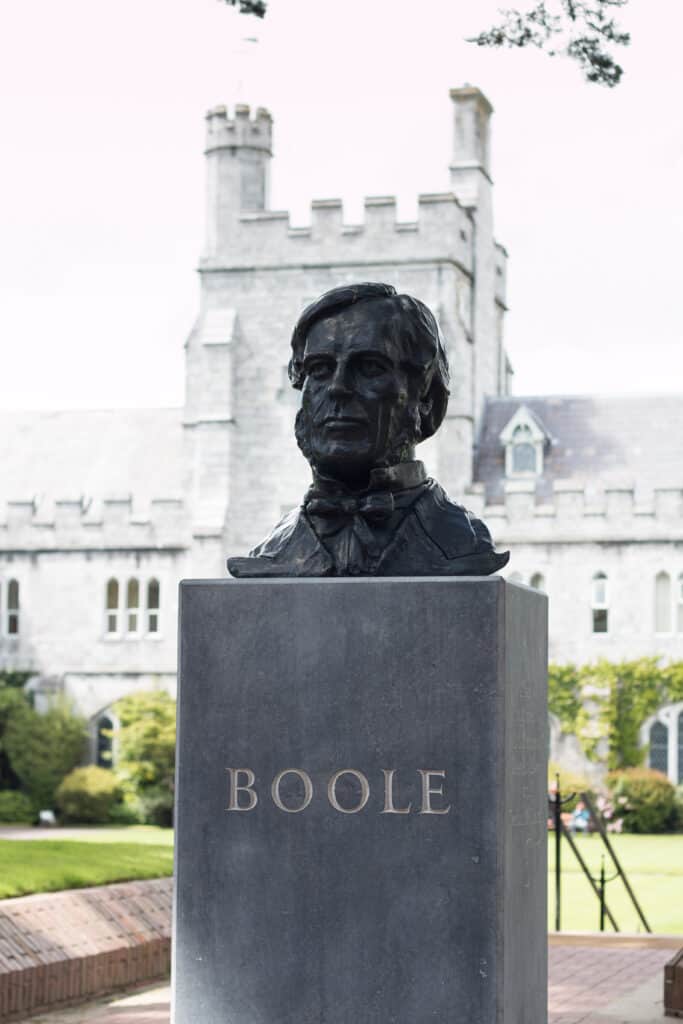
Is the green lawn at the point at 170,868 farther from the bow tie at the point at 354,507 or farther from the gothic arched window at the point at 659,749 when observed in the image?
the bow tie at the point at 354,507

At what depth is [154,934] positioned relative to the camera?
36.6 feet

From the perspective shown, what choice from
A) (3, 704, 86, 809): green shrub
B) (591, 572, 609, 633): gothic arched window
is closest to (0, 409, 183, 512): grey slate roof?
(3, 704, 86, 809): green shrub

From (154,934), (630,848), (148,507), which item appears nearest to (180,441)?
(148,507)

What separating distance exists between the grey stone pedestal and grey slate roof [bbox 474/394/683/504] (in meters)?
30.6

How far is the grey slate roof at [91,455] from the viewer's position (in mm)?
40344

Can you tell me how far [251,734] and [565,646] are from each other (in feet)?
99.8

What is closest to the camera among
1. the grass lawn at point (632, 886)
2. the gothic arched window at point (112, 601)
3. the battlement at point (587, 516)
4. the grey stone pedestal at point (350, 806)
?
the grey stone pedestal at point (350, 806)

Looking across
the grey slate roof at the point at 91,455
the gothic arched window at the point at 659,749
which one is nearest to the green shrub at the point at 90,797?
the grey slate roof at the point at 91,455

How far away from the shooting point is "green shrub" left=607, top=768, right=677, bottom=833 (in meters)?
32.2

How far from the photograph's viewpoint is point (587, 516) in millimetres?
35875

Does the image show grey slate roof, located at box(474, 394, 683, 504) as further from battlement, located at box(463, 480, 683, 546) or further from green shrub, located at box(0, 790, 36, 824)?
green shrub, located at box(0, 790, 36, 824)

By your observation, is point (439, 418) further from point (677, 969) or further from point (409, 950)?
point (677, 969)

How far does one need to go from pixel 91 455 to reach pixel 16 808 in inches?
366

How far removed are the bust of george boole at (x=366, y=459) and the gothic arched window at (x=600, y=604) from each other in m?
29.9
